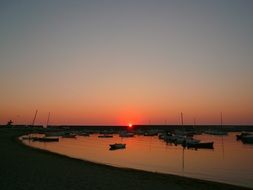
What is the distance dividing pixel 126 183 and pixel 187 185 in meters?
5.00

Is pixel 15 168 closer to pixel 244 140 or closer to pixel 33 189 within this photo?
pixel 33 189

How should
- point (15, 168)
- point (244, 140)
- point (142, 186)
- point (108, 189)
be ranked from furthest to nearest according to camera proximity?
1. point (244, 140)
2. point (15, 168)
3. point (142, 186)
4. point (108, 189)

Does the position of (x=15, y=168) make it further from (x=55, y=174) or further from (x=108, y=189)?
(x=108, y=189)

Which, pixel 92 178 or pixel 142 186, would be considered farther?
pixel 92 178

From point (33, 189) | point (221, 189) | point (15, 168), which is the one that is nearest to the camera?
point (33, 189)

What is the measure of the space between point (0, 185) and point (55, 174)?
6227mm

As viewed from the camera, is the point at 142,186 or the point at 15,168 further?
the point at 15,168

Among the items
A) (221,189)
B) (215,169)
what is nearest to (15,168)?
(221,189)

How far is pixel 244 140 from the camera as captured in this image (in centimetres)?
9050

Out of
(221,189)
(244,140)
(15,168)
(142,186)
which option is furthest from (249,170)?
(244,140)

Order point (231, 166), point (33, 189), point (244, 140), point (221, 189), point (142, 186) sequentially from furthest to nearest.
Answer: point (244, 140), point (231, 166), point (221, 189), point (142, 186), point (33, 189)

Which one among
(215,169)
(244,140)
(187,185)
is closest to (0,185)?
(187,185)

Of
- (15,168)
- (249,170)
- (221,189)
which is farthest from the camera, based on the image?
(249,170)

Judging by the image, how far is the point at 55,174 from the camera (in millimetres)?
23828
